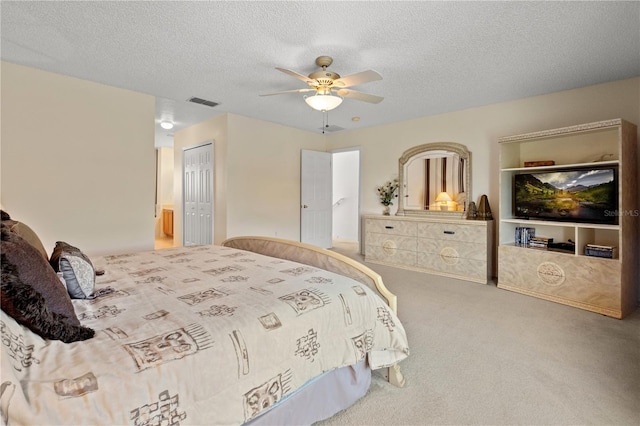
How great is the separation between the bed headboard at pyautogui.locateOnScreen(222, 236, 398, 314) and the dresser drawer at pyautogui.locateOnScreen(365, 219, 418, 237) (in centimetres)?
246

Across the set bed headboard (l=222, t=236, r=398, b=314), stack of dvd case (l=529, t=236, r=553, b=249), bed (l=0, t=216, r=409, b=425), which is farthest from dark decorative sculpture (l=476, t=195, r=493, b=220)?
bed (l=0, t=216, r=409, b=425)

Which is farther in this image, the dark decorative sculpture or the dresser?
the dark decorative sculpture

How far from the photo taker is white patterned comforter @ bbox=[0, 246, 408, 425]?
85 centimetres

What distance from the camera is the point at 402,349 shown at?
1.74 meters

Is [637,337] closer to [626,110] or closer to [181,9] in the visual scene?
[626,110]

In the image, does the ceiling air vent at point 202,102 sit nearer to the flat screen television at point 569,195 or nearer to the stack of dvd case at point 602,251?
the flat screen television at point 569,195

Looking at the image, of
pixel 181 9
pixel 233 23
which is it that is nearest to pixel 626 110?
pixel 233 23

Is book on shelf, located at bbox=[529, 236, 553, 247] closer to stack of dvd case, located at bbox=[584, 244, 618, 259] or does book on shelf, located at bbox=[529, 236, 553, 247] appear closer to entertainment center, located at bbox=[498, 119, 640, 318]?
entertainment center, located at bbox=[498, 119, 640, 318]

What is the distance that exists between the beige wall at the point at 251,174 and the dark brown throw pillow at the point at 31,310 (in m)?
3.82

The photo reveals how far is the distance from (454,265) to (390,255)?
1018 millimetres

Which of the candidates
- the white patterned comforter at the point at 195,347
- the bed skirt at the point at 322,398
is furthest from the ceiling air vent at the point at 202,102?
the bed skirt at the point at 322,398

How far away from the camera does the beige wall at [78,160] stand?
3117mm

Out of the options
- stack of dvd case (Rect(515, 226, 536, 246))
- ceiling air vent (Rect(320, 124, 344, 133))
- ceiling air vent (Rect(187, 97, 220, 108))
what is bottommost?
stack of dvd case (Rect(515, 226, 536, 246))

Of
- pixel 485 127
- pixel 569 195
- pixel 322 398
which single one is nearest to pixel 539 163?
pixel 569 195
